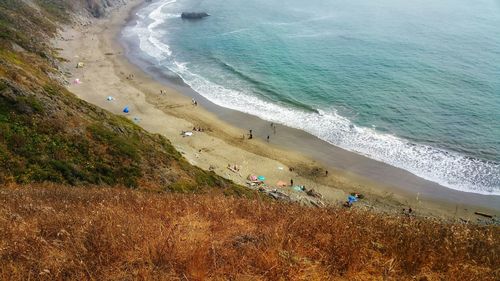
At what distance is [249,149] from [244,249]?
34114mm

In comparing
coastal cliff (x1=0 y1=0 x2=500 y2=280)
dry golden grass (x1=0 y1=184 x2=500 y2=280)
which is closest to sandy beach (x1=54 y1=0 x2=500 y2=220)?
coastal cliff (x1=0 y1=0 x2=500 y2=280)

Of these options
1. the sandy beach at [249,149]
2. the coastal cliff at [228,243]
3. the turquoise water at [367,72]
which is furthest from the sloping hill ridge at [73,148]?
the turquoise water at [367,72]

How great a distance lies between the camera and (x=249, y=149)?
40688mm

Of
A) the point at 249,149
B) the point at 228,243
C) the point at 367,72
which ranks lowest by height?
the point at 249,149

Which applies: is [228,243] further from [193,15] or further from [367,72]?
[193,15]

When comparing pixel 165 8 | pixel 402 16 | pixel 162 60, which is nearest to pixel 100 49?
pixel 162 60

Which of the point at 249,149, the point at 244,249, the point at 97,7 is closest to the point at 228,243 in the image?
the point at 244,249

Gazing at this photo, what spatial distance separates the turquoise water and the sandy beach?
1.86m

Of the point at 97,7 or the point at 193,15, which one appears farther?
the point at 193,15

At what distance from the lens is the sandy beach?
33.5 meters

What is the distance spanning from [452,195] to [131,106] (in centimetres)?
3728

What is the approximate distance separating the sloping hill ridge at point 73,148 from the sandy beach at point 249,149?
312 inches

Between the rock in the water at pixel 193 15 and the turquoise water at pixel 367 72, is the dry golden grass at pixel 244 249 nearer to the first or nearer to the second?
the turquoise water at pixel 367 72

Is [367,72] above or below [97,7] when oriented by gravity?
below
